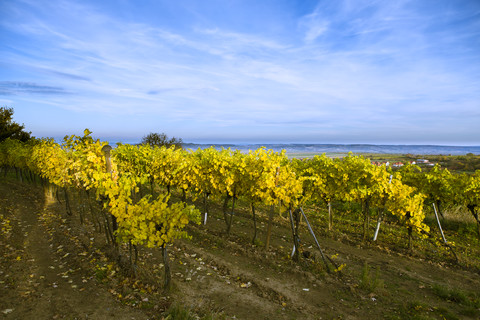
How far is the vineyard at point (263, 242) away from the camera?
21.4 ft

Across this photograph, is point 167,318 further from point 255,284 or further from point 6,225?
point 6,225

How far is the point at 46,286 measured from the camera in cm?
684

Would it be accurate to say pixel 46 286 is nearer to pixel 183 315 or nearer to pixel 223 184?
pixel 183 315

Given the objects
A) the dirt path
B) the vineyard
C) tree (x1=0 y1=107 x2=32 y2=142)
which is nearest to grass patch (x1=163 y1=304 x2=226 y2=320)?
the vineyard

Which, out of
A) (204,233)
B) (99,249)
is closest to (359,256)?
(204,233)

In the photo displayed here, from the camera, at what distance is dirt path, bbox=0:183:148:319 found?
227 inches

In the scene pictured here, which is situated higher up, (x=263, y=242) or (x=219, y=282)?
(x=219, y=282)

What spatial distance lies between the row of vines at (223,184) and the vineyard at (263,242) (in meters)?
0.06

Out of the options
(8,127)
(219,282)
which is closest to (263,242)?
(219,282)

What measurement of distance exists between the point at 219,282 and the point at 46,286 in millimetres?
4787

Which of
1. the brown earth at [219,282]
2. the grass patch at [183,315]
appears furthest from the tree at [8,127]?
the grass patch at [183,315]

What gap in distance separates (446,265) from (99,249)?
13.6 metres

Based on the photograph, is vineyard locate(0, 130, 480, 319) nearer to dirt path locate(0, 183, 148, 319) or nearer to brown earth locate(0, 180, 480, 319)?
brown earth locate(0, 180, 480, 319)

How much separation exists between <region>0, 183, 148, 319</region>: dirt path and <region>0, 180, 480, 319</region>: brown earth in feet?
0.08
